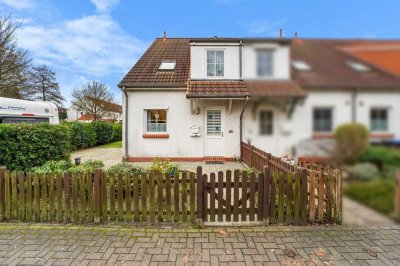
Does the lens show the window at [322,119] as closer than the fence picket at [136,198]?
Yes

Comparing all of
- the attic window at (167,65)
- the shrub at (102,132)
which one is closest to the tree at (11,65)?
the shrub at (102,132)

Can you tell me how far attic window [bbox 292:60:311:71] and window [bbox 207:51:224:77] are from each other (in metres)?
9.83

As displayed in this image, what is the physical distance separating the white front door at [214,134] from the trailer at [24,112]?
662cm

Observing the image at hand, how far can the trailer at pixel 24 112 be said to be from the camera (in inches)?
376

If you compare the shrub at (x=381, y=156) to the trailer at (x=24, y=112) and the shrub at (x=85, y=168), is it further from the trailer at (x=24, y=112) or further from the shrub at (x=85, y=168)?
the trailer at (x=24, y=112)

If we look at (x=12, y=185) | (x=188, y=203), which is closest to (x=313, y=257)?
(x=188, y=203)

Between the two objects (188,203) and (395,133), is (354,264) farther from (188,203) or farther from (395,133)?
(395,133)

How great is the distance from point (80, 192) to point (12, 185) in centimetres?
123

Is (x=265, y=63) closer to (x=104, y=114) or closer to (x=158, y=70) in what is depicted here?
(x=158, y=70)

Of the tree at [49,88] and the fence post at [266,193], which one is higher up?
the tree at [49,88]

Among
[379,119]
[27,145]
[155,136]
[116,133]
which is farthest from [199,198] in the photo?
[116,133]

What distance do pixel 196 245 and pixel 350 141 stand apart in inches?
131

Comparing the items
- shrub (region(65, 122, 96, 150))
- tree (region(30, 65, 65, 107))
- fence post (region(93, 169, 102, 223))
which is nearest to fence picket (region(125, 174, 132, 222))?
fence post (region(93, 169, 102, 223))

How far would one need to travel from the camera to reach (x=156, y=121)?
10719mm
